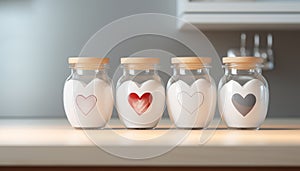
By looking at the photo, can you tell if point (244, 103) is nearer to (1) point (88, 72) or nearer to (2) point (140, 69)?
(2) point (140, 69)

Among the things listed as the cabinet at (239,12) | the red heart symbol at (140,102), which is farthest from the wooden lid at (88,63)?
the cabinet at (239,12)

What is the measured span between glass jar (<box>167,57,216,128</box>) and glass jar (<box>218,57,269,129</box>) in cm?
4

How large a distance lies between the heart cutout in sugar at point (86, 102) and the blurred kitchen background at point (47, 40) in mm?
810

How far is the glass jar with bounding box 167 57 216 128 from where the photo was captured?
1.50m

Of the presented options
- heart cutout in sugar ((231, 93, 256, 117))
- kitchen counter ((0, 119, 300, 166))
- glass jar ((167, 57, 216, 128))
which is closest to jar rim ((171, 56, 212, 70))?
glass jar ((167, 57, 216, 128))

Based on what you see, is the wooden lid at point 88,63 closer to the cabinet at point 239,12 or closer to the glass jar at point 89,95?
the glass jar at point 89,95

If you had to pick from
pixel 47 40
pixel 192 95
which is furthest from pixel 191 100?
pixel 47 40

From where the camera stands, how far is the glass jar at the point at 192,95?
1.50 meters

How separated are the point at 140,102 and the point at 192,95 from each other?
0.12 metres

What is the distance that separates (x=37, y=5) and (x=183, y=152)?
1275mm

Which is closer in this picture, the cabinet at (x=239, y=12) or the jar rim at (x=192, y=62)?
the jar rim at (x=192, y=62)

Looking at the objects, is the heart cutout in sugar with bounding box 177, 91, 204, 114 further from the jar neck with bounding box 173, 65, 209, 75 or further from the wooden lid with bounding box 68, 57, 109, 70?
the wooden lid with bounding box 68, 57, 109, 70

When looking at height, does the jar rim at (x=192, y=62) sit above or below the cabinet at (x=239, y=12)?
below

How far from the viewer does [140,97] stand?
150 centimetres
